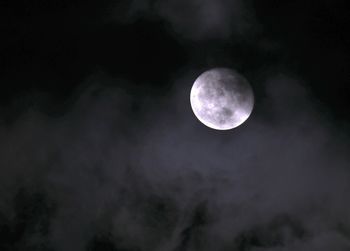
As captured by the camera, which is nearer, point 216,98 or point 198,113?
point 216,98

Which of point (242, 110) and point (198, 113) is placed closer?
point (242, 110)

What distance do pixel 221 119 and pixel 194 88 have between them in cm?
252

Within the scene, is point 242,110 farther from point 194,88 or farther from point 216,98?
point 194,88

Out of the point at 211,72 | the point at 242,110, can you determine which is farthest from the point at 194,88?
the point at 242,110

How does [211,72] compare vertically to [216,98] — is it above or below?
above

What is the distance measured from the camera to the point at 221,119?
23.7 m

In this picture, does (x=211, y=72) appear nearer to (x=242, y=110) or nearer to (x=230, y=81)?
(x=230, y=81)

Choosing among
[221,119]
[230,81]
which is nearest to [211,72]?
[230,81]

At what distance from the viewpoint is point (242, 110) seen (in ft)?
76.7

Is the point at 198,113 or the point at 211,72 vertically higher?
the point at 211,72

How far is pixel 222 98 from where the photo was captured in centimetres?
2320

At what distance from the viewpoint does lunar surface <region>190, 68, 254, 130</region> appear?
2318 centimetres

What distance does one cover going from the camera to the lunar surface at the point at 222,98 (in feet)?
76.1

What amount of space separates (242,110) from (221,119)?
1250 mm
